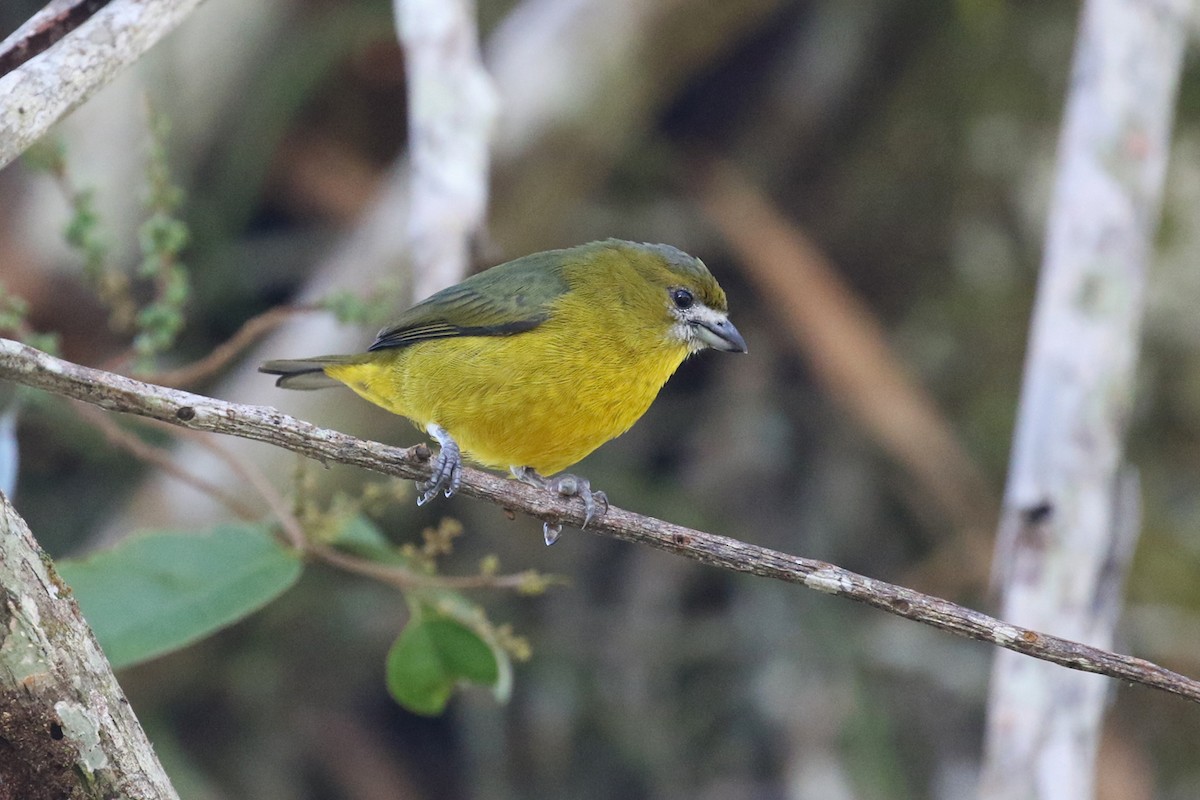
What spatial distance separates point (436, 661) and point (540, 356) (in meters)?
0.70

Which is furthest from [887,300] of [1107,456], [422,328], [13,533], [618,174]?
[13,533]

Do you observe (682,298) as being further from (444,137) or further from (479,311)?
(444,137)

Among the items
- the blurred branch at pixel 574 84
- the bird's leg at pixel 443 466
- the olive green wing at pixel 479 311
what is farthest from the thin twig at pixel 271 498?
the blurred branch at pixel 574 84

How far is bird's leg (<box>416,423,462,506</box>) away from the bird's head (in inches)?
24.7

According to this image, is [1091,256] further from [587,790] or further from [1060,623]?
[587,790]

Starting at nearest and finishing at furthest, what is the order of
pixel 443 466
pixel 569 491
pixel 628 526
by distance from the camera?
pixel 628 526
pixel 443 466
pixel 569 491

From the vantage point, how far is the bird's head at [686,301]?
10.4 ft

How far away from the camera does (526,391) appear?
279cm

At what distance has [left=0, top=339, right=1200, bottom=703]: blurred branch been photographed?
1573 mm

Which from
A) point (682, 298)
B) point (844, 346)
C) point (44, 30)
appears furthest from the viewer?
point (844, 346)

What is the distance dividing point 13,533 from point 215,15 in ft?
11.6

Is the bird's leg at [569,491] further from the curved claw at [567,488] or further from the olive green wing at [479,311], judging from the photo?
the olive green wing at [479,311]

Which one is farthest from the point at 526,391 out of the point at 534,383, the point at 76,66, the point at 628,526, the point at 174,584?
the point at 76,66

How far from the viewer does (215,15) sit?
4.61 metres
